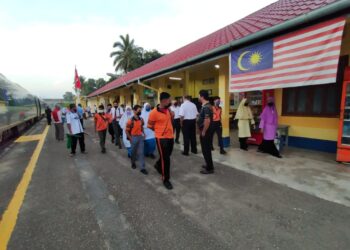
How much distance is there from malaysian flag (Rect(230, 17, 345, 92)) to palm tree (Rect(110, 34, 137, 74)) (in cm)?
3785

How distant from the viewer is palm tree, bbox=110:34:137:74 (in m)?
40.6

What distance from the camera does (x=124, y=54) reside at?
40812mm

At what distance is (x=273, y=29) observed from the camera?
4.46m

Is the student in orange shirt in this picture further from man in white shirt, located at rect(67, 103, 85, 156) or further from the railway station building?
the railway station building

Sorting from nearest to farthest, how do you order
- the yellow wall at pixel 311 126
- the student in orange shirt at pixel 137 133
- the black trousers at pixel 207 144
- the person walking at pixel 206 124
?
the person walking at pixel 206 124 → the black trousers at pixel 207 144 → the student in orange shirt at pixel 137 133 → the yellow wall at pixel 311 126

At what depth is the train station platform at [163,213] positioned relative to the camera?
7.85 ft

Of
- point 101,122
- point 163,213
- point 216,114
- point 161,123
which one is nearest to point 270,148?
point 216,114

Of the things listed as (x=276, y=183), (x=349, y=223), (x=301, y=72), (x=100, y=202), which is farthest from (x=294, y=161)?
(x=100, y=202)

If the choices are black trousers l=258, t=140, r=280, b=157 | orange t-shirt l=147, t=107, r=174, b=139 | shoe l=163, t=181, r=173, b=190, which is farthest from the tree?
shoe l=163, t=181, r=173, b=190

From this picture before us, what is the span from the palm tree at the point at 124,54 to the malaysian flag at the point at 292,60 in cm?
3785

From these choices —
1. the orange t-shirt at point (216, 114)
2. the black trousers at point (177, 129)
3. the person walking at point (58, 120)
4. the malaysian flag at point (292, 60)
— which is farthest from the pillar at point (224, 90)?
the person walking at point (58, 120)

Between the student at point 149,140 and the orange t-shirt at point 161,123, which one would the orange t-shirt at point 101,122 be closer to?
the student at point 149,140

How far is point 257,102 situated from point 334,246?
580 centimetres

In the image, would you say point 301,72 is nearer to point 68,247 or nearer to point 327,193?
point 327,193
